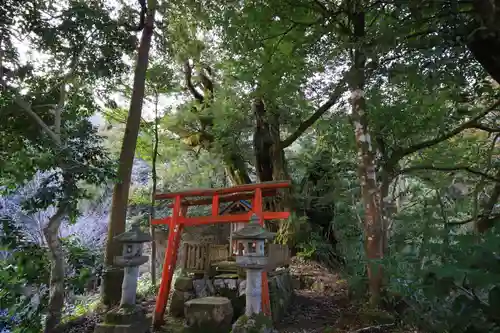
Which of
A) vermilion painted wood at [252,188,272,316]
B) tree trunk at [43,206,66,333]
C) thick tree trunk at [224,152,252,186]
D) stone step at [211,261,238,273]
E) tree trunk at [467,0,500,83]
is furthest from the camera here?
thick tree trunk at [224,152,252,186]

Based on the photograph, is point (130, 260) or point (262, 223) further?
point (262, 223)

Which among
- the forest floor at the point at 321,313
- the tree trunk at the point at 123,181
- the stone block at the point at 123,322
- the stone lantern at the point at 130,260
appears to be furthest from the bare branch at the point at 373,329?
the tree trunk at the point at 123,181

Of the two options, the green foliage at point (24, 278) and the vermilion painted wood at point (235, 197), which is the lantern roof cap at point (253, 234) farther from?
the green foliage at point (24, 278)

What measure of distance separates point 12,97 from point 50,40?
117 centimetres

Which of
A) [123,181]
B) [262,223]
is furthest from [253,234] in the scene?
[123,181]

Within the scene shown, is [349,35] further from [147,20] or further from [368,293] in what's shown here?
[147,20]

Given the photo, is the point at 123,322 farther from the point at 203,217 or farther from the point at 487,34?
the point at 487,34

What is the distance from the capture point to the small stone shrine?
533cm

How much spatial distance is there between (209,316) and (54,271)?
278 cm

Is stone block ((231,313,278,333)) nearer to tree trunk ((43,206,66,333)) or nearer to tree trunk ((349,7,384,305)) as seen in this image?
tree trunk ((349,7,384,305))

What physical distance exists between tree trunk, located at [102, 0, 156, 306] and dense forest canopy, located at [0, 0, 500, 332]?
31 mm

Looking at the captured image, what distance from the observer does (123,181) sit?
290 inches

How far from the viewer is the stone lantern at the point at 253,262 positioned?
16.0 feet

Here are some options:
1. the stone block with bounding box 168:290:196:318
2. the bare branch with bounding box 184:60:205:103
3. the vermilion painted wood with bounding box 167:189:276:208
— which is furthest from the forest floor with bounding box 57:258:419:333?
the bare branch with bounding box 184:60:205:103
